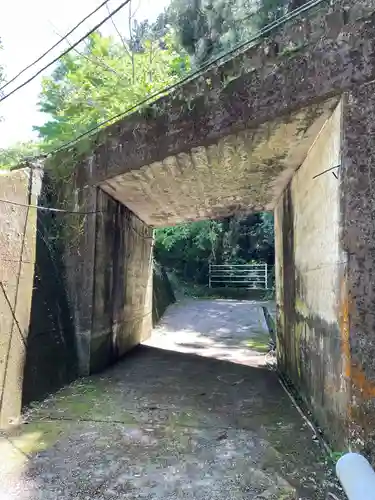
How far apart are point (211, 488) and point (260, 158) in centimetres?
286

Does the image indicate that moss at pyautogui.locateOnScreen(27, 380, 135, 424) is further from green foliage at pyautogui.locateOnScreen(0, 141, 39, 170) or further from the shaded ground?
green foliage at pyautogui.locateOnScreen(0, 141, 39, 170)

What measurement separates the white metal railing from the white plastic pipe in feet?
38.1

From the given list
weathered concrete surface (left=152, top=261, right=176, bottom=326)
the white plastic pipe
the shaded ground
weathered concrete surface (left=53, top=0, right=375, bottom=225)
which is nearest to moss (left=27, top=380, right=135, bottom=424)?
the shaded ground

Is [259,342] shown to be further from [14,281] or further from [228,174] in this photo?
[14,281]

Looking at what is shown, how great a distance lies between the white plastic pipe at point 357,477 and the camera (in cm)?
175

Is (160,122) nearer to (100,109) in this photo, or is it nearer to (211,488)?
(211,488)

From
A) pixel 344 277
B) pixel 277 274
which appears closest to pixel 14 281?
pixel 344 277

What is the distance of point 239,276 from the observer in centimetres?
1415

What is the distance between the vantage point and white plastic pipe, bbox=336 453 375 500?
1.75 m

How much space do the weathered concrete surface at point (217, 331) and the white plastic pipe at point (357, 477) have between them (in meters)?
3.48

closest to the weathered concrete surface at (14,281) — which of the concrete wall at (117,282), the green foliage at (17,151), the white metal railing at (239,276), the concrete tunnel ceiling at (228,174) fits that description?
the concrete wall at (117,282)

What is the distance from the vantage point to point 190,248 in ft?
49.4

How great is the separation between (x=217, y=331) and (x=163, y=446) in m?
5.82

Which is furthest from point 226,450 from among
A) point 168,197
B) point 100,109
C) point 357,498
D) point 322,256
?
point 100,109
